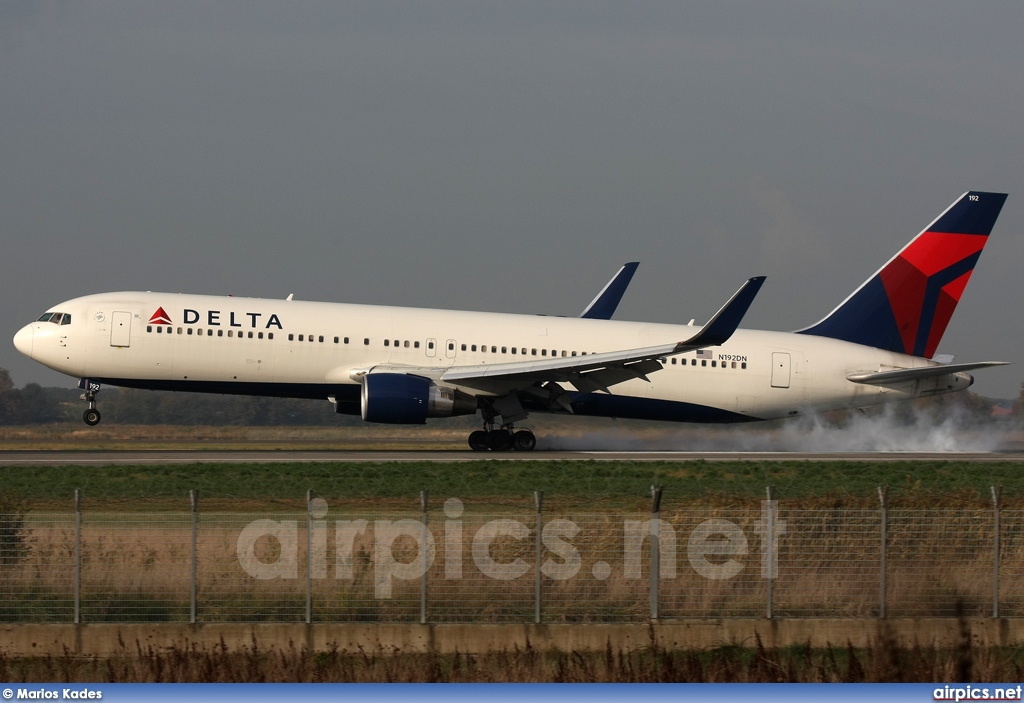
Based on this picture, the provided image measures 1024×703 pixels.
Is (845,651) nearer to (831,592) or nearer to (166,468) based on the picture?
(831,592)

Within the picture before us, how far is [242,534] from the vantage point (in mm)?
14102

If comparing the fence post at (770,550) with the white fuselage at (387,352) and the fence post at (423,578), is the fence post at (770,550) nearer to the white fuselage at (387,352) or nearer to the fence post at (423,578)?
the fence post at (423,578)

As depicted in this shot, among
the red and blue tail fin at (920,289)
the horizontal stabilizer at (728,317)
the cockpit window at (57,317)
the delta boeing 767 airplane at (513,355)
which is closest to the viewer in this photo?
the horizontal stabilizer at (728,317)

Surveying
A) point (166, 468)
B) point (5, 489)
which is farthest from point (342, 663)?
point (166, 468)

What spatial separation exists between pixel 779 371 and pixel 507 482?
1370 centimetres

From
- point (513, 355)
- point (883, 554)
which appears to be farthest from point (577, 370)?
point (883, 554)

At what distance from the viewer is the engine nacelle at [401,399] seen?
30.2 meters

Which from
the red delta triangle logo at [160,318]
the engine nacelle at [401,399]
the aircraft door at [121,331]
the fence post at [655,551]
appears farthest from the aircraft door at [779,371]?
the fence post at [655,551]

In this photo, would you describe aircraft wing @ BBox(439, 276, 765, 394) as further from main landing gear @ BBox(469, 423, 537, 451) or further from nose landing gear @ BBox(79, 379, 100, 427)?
nose landing gear @ BBox(79, 379, 100, 427)

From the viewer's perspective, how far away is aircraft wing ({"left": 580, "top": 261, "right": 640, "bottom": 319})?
43.2m

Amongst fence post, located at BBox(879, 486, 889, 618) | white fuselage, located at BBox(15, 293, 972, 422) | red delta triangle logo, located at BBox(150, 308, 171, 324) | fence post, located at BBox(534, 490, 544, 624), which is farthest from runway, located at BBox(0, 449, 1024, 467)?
fence post, located at BBox(879, 486, 889, 618)

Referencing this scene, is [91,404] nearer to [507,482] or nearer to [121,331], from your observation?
[121,331]

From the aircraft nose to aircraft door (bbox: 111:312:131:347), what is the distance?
256 cm

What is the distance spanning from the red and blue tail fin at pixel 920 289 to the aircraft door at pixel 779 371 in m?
2.09
